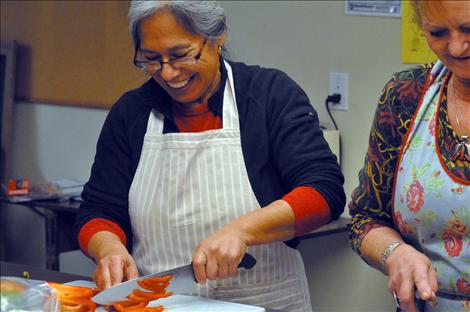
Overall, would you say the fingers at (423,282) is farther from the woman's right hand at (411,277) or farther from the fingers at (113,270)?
the fingers at (113,270)

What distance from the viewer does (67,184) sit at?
145 inches

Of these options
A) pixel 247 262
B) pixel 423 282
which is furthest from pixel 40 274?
pixel 423 282

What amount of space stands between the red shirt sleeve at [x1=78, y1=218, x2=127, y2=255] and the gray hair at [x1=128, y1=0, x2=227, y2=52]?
1.23 ft

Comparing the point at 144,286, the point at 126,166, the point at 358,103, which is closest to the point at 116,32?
the point at 358,103

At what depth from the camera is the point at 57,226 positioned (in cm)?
341

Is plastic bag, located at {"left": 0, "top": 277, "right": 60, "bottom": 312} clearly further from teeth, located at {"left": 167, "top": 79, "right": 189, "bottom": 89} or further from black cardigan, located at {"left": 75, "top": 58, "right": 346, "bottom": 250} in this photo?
teeth, located at {"left": 167, "top": 79, "right": 189, "bottom": 89}

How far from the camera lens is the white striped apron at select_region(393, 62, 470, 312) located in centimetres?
136

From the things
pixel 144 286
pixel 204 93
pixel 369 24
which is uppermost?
pixel 369 24

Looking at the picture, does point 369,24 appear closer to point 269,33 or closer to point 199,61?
point 269,33

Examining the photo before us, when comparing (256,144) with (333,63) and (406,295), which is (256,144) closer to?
(406,295)

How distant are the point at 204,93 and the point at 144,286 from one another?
0.44m

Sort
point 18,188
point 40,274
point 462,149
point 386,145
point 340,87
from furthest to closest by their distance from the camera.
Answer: point 18,188 → point 340,87 → point 40,274 → point 386,145 → point 462,149

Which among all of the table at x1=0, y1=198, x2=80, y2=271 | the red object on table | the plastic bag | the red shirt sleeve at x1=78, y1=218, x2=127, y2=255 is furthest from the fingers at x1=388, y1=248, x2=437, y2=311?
the red object on table

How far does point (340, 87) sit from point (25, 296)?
1873mm
